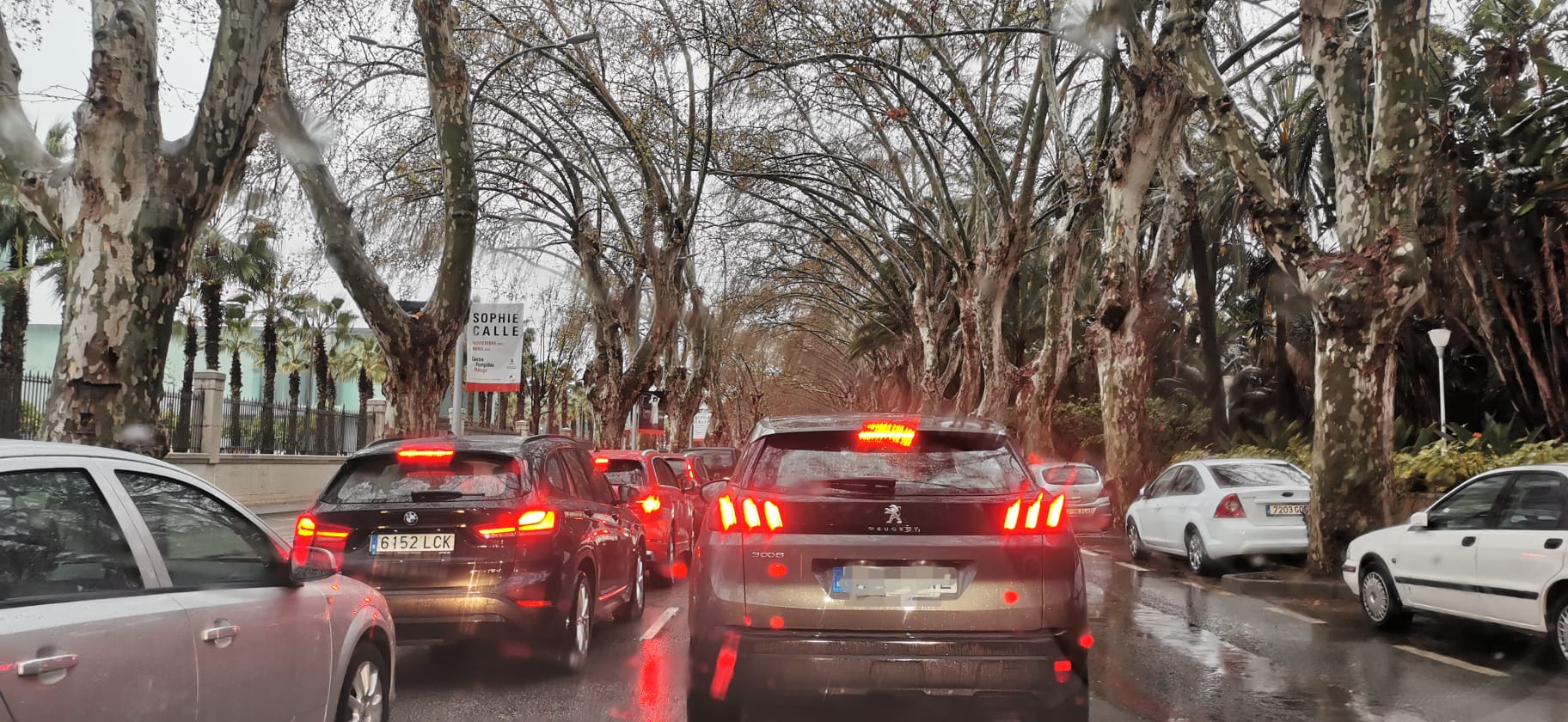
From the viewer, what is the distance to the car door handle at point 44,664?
3074 mm

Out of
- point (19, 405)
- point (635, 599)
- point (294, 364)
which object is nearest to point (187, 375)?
point (19, 405)

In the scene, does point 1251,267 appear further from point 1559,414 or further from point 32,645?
point 32,645

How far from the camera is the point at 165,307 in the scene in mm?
9039

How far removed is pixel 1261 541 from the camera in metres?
13.1

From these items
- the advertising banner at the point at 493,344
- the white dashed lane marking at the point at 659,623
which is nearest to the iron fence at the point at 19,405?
the advertising banner at the point at 493,344

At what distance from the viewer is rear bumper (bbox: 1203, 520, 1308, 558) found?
13.1 metres

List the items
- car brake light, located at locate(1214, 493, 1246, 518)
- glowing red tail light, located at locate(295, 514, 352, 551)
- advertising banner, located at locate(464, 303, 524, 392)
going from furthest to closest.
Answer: advertising banner, located at locate(464, 303, 524, 392) < car brake light, located at locate(1214, 493, 1246, 518) < glowing red tail light, located at locate(295, 514, 352, 551)

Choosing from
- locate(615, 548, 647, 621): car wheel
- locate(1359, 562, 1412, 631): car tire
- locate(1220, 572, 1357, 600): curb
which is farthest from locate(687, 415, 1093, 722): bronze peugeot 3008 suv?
locate(1220, 572, 1357, 600): curb

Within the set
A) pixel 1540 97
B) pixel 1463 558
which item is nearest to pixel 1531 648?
pixel 1463 558

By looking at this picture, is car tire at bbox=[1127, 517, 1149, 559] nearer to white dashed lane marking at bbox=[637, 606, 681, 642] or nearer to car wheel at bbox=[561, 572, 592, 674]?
white dashed lane marking at bbox=[637, 606, 681, 642]

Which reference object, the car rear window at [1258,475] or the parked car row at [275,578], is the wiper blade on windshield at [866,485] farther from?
the car rear window at [1258,475]

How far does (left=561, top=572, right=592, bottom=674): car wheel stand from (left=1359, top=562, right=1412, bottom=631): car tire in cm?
597

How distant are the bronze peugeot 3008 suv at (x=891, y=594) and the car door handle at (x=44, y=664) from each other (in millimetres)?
2626

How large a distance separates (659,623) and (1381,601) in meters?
5.62
